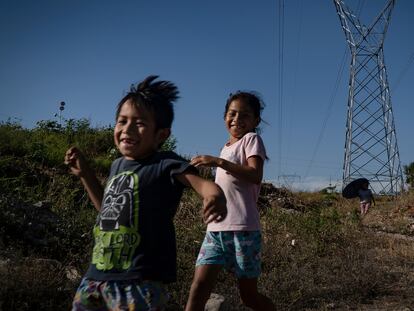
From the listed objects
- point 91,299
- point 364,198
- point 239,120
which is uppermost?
point 364,198

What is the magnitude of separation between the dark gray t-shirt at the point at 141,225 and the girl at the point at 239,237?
0.65 metres

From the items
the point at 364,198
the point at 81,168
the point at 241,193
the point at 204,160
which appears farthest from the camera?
the point at 364,198

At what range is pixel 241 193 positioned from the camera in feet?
8.65

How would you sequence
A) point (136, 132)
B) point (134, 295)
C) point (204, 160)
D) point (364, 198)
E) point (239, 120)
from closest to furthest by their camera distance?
Result: point (134, 295) < point (136, 132) < point (204, 160) < point (239, 120) < point (364, 198)

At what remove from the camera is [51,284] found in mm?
2936

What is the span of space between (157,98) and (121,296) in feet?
2.74

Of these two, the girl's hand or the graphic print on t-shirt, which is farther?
the girl's hand

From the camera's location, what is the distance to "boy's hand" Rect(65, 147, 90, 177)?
2.06 m

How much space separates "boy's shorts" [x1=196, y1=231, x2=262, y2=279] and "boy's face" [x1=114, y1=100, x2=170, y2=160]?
34.9 inches

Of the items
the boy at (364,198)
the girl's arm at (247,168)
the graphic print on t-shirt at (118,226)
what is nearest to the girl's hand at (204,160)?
the girl's arm at (247,168)

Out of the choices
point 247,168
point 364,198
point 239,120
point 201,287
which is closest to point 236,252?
point 201,287

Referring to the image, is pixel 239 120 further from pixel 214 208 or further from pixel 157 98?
pixel 214 208

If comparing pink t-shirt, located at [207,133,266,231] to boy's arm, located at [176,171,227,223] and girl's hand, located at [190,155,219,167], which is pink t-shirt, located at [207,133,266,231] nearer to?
girl's hand, located at [190,155,219,167]


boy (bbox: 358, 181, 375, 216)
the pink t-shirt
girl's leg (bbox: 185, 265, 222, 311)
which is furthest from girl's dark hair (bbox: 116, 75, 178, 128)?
boy (bbox: 358, 181, 375, 216)
